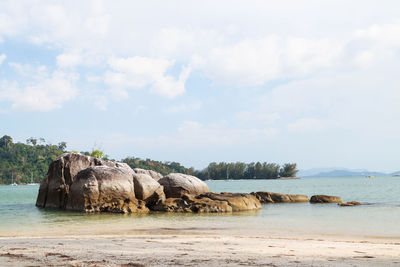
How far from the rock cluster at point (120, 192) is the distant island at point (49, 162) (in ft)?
267

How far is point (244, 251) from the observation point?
348 inches

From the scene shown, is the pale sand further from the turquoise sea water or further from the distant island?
the distant island

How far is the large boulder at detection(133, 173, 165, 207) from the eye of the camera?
936 inches

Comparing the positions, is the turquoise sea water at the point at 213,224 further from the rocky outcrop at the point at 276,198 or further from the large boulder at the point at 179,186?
the rocky outcrop at the point at 276,198

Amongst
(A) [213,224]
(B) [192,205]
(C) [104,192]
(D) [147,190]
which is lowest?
(A) [213,224]

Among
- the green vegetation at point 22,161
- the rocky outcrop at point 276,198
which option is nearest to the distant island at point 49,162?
the green vegetation at point 22,161

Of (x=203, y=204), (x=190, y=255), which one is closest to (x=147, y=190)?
(x=203, y=204)

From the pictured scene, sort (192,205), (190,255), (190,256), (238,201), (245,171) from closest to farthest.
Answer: (190,256), (190,255), (192,205), (238,201), (245,171)

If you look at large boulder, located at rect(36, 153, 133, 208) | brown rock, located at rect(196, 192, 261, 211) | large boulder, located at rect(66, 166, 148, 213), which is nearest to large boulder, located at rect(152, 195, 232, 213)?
brown rock, located at rect(196, 192, 261, 211)

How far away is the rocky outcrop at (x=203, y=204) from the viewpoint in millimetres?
22656

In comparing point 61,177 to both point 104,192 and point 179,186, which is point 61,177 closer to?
point 104,192

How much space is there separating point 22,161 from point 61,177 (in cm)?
11377

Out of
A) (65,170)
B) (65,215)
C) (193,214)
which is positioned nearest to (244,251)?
(193,214)

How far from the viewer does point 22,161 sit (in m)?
128
